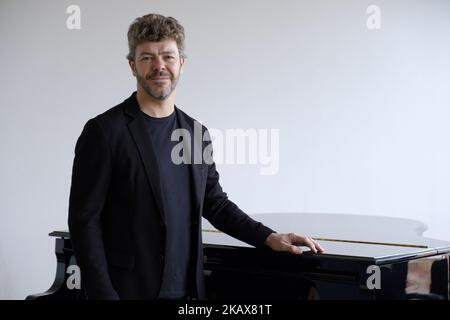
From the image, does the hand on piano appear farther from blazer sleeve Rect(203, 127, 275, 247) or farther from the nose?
the nose

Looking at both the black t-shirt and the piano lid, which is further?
the piano lid

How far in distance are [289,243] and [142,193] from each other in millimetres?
542

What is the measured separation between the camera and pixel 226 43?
5.28 meters

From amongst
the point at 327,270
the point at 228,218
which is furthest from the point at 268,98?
the point at 327,270

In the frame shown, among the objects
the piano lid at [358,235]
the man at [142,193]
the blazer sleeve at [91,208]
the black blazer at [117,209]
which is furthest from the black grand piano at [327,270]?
the blazer sleeve at [91,208]

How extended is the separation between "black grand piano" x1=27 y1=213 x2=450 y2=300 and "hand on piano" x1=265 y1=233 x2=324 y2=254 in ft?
0.10

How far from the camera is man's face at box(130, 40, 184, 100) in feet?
6.43

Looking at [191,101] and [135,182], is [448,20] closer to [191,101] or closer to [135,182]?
[191,101]

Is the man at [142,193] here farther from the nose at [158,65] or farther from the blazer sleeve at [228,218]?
the blazer sleeve at [228,218]

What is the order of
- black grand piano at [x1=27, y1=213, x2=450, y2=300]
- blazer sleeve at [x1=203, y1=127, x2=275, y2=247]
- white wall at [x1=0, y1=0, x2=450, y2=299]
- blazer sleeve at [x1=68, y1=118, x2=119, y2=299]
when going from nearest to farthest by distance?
blazer sleeve at [x1=68, y1=118, x2=119, y2=299], black grand piano at [x1=27, y1=213, x2=450, y2=300], blazer sleeve at [x1=203, y1=127, x2=275, y2=247], white wall at [x1=0, y1=0, x2=450, y2=299]

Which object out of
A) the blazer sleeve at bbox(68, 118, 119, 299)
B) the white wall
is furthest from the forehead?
the white wall

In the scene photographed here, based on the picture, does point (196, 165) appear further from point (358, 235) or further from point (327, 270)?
point (358, 235)

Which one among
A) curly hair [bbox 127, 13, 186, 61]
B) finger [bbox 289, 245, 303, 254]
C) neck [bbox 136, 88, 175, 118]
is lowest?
finger [bbox 289, 245, 303, 254]

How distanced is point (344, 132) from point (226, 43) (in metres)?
1.19
